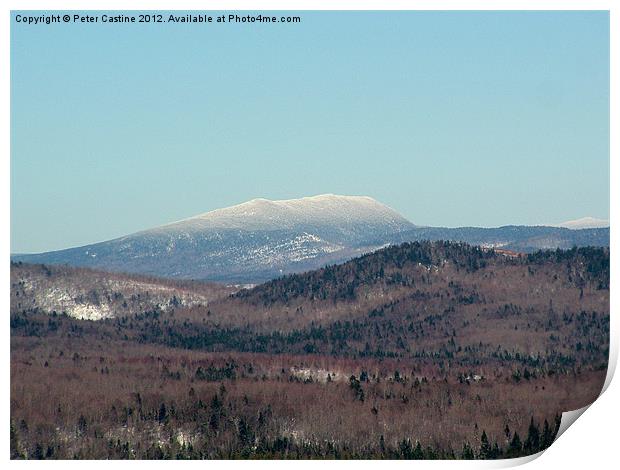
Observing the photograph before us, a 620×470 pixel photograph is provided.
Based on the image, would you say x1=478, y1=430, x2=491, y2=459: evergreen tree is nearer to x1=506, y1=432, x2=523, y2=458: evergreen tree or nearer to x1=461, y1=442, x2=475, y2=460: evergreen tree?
x1=461, y1=442, x2=475, y2=460: evergreen tree

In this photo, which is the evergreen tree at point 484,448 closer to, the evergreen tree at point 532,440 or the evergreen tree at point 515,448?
the evergreen tree at point 515,448

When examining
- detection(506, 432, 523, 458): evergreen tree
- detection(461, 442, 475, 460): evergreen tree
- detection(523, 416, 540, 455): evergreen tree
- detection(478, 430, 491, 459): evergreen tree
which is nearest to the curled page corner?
detection(523, 416, 540, 455): evergreen tree

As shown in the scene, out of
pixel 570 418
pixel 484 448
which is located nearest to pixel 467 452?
pixel 484 448

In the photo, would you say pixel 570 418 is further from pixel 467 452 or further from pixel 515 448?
pixel 467 452

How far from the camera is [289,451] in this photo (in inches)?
5561

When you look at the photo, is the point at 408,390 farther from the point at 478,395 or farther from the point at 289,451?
the point at 289,451

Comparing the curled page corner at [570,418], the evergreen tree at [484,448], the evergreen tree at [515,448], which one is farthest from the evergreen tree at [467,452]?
the curled page corner at [570,418]

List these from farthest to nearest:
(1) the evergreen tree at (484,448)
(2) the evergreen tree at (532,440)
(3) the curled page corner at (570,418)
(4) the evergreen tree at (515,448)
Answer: (1) the evergreen tree at (484,448) < (4) the evergreen tree at (515,448) < (2) the evergreen tree at (532,440) < (3) the curled page corner at (570,418)

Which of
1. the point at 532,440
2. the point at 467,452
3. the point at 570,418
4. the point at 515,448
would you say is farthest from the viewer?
the point at 467,452

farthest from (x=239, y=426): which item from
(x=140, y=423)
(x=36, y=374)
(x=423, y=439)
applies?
(x=36, y=374)
